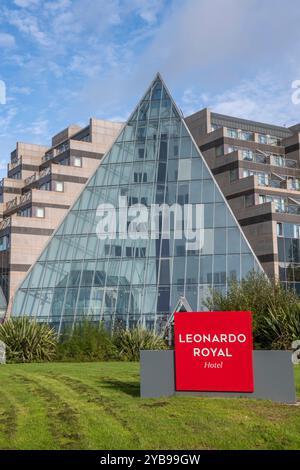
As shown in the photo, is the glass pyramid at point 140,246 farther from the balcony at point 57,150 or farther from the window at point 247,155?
the balcony at point 57,150

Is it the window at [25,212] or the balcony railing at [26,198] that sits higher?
the balcony railing at [26,198]

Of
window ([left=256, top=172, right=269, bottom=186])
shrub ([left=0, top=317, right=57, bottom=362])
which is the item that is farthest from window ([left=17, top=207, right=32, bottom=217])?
shrub ([left=0, top=317, right=57, bottom=362])

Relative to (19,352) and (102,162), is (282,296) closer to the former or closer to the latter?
(19,352)

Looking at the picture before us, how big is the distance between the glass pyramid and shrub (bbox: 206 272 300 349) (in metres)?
7.80

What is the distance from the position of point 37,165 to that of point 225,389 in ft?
224

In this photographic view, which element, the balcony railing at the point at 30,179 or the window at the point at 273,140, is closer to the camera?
the window at the point at 273,140

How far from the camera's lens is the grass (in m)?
11.3

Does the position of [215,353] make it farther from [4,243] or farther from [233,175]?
[4,243]

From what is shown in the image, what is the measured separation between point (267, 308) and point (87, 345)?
9.25 m

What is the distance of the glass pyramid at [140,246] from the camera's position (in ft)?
135

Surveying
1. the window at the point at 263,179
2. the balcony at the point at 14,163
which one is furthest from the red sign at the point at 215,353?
the balcony at the point at 14,163

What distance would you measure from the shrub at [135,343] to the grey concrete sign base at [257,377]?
45.4 ft

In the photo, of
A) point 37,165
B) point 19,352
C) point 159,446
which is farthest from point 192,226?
point 37,165

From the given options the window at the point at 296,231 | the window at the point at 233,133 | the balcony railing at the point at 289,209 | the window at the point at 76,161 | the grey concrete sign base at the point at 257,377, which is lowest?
the grey concrete sign base at the point at 257,377
